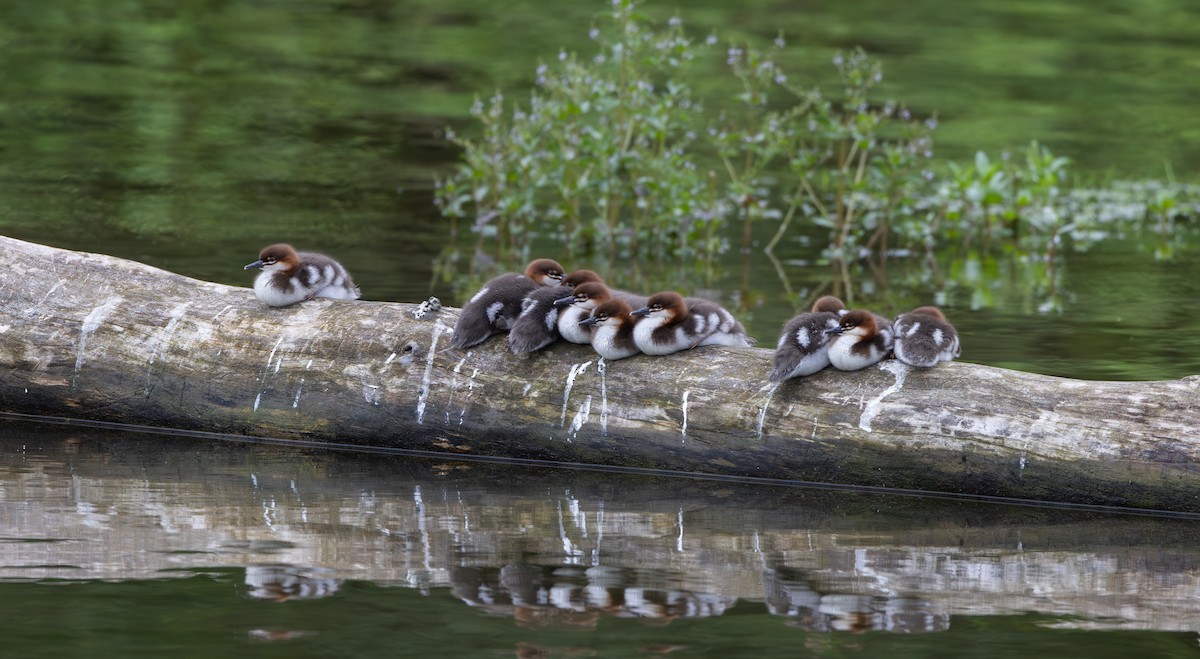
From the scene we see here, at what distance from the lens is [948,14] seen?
28.8 m

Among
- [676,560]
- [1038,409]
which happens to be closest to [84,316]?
[676,560]

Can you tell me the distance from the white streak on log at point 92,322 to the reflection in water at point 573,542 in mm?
540

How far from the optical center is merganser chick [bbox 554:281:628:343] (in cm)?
787

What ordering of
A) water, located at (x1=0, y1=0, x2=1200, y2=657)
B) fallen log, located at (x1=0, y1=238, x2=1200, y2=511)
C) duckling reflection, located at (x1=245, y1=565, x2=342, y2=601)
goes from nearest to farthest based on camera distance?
1. water, located at (x1=0, y1=0, x2=1200, y2=657)
2. duckling reflection, located at (x1=245, y1=565, x2=342, y2=601)
3. fallen log, located at (x1=0, y1=238, x2=1200, y2=511)

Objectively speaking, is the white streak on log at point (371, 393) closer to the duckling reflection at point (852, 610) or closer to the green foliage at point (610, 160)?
the duckling reflection at point (852, 610)

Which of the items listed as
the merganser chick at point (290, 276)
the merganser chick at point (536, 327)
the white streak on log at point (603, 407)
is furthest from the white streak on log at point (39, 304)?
the white streak on log at point (603, 407)

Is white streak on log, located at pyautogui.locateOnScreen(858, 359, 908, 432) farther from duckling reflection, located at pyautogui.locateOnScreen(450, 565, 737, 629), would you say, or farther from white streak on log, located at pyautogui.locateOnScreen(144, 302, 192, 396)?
white streak on log, located at pyautogui.locateOnScreen(144, 302, 192, 396)

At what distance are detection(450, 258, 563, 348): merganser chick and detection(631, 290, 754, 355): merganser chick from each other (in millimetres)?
705

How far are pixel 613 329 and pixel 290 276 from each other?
1.82 m

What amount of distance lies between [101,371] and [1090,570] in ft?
16.4

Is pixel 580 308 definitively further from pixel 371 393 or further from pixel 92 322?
pixel 92 322

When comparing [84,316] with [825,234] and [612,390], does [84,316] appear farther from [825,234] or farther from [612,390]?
[825,234]

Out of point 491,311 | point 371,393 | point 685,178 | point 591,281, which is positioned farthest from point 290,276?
point 685,178

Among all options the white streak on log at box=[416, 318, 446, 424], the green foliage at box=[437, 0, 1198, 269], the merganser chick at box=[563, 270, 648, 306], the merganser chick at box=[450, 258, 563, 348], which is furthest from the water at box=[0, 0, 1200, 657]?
the merganser chick at box=[563, 270, 648, 306]
